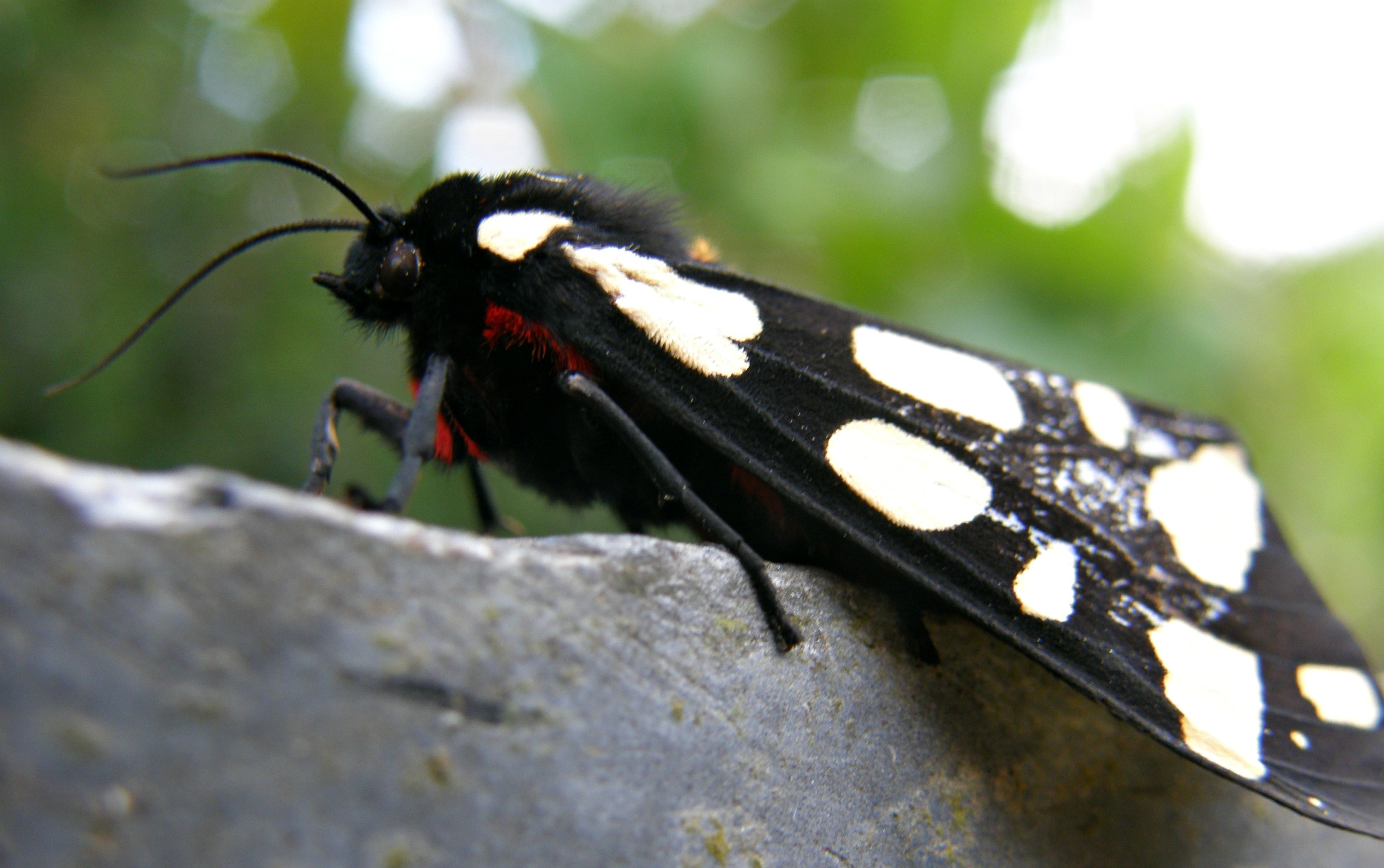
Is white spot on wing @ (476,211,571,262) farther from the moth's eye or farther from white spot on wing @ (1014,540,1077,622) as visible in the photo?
white spot on wing @ (1014,540,1077,622)

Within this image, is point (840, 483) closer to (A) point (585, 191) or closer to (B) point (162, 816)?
(A) point (585, 191)

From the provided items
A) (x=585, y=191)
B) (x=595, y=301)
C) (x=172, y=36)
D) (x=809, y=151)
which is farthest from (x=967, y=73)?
(x=172, y=36)

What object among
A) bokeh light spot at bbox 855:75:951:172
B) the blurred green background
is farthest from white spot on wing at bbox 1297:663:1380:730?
bokeh light spot at bbox 855:75:951:172

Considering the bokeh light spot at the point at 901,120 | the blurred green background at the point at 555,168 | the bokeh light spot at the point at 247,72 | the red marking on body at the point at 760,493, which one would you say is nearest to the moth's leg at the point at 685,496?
the red marking on body at the point at 760,493

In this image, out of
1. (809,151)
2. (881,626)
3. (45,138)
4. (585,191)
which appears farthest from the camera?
(809,151)

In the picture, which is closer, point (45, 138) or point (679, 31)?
point (45, 138)

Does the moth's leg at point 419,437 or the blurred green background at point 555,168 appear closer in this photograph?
the moth's leg at point 419,437

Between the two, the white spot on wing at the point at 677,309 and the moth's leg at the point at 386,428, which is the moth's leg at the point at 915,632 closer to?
the white spot on wing at the point at 677,309

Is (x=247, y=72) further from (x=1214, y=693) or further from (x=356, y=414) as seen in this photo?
(x=1214, y=693)
